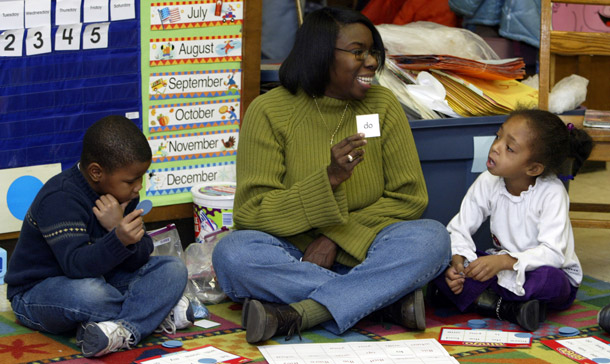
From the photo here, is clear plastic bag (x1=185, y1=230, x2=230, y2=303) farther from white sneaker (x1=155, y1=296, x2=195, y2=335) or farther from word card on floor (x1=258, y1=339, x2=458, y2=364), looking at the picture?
word card on floor (x1=258, y1=339, x2=458, y2=364)

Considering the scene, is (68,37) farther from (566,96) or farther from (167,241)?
(566,96)

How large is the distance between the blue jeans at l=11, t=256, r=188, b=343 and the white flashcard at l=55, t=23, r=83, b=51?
1.00m

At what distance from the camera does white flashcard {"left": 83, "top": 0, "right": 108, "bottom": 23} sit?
3205mm

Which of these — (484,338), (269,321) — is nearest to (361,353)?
(269,321)

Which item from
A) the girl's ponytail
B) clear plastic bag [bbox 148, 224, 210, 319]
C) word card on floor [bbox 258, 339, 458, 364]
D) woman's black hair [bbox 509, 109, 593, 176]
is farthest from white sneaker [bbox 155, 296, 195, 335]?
the girl's ponytail

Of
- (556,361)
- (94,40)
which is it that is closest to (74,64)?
(94,40)

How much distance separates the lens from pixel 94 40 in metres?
3.27

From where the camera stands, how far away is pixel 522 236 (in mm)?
2971

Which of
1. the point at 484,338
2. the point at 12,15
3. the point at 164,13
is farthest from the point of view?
the point at 164,13

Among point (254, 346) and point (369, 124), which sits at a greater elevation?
point (369, 124)

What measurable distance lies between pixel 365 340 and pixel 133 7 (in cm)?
164

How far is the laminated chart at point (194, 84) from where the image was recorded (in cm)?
343

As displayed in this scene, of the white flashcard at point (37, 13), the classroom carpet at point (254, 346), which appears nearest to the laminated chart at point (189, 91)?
the white flashcard at point (37, 13)

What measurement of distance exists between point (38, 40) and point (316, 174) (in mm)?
1236
